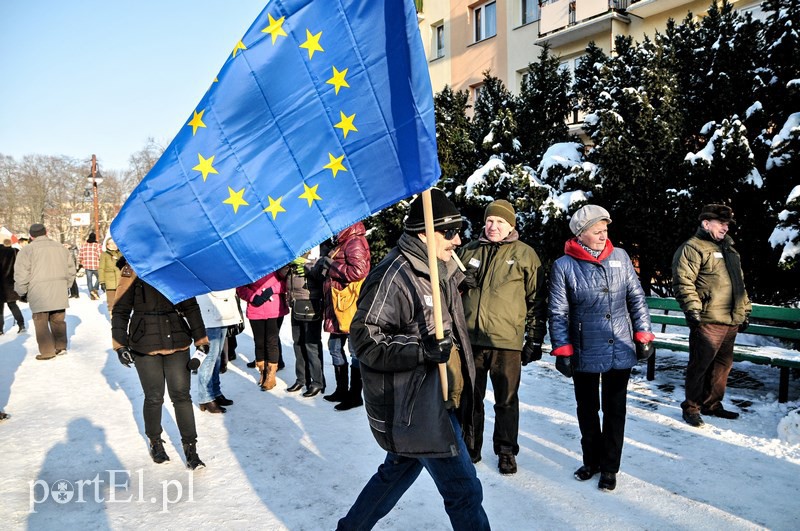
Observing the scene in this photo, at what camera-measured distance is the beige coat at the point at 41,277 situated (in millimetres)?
8641

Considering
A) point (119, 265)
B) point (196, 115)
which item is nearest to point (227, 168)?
point (196, 115)

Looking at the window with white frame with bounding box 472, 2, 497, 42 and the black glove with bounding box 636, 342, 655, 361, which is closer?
the black glove with bounding box 636, 342, 655, 361

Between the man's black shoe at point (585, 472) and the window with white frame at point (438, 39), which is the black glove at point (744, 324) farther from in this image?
the window with white frame at point (438, 39)

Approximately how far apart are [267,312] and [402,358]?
430 cm

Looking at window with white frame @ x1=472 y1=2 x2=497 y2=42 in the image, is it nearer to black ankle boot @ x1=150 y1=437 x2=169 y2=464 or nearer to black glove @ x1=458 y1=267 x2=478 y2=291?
black glove @ x1=458 y1=267 x2=478 y2=291

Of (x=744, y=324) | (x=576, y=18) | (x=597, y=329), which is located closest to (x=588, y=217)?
(x=597, y=329)

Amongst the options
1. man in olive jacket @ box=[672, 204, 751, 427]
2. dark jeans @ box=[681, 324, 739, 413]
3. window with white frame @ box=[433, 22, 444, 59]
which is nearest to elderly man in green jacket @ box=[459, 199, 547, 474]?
man in olive jacket @ box=[672, 204, 751, 427]

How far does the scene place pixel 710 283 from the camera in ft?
17.0

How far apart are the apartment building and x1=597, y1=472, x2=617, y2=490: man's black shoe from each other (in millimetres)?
15138

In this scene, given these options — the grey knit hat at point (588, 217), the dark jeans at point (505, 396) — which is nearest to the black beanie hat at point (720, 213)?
the grey knit hat at point (588, 217)

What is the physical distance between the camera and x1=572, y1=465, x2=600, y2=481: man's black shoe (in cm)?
402

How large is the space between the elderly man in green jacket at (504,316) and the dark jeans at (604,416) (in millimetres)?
460

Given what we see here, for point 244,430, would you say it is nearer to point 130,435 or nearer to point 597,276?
point 130,435

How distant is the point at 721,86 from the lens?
736cm
